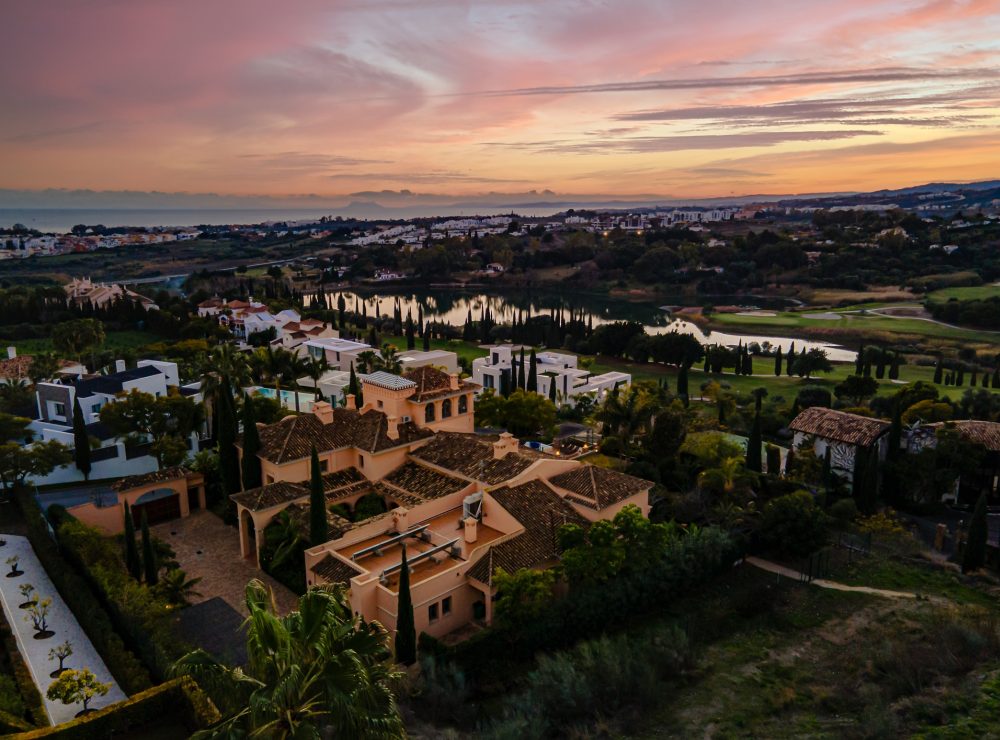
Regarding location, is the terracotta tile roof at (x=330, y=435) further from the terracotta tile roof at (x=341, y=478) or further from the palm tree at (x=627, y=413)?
the palm tree at (x=627, y=413)

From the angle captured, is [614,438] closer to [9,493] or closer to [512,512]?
[512,512]

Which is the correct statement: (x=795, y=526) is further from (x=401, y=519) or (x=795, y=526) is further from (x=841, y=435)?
(x=401, y=519)

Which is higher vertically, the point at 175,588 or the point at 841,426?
the point at 841,426

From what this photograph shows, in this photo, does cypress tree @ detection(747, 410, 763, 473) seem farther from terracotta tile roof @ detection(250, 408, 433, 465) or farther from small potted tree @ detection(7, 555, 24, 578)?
small potted tree @ detection(7, 555, 24, 578)

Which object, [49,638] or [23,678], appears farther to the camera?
[49,638]

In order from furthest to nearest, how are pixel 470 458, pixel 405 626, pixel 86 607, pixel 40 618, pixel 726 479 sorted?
pixel 726 479
pixel 470 458
pixel 40 618
pixel 86 607
pixel 405 626

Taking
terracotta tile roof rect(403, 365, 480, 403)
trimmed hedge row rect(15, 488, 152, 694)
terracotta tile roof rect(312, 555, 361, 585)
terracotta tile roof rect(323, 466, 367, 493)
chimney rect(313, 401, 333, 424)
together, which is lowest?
trimmed hedge row rect(15, 488, 152, 694)

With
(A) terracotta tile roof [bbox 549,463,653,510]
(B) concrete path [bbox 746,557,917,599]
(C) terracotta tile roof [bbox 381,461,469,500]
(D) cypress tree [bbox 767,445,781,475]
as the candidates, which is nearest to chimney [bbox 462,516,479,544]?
(C) terracotta tile roof [bbox 381,461,469,500]

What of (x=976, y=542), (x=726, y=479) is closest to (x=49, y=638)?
(x=726, y=479)
